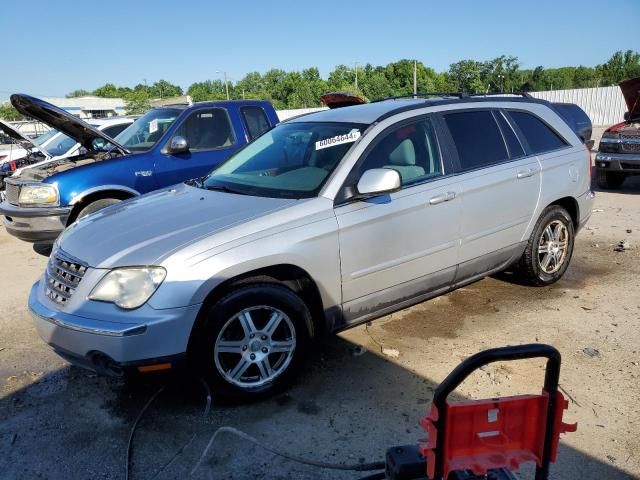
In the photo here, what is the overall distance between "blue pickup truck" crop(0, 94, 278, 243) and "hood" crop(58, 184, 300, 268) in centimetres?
216

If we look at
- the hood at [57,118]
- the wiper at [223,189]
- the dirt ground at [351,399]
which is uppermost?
the hood at [57,118]

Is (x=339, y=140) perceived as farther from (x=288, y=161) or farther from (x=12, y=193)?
(x=12, y=193)

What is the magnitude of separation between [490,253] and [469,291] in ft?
2.73

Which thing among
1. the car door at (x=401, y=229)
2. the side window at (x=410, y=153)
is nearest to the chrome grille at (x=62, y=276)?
the car door at (x=401, y=229)

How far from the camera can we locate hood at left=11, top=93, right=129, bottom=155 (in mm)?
6012

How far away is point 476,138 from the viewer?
171 inches

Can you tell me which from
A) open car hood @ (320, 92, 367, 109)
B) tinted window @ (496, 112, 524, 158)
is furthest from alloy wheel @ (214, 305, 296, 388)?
open car hood @ (320, 92, 367, 109)

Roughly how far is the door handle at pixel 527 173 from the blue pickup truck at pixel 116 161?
3052 mm

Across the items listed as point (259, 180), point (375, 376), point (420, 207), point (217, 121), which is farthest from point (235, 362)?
point (217, 121)

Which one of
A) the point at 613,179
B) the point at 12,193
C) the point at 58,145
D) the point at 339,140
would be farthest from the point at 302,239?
the point at 613,179

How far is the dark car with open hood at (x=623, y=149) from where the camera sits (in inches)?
388

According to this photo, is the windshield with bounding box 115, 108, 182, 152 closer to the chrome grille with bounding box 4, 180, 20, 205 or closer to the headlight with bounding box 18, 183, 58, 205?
the headlight with bounding box 18, 183, 58, 205

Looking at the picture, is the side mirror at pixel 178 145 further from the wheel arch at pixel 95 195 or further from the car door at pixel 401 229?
the car door at pixel 401 229

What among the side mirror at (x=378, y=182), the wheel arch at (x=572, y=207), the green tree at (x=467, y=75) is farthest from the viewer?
the green tree at (x=467, y=75)
